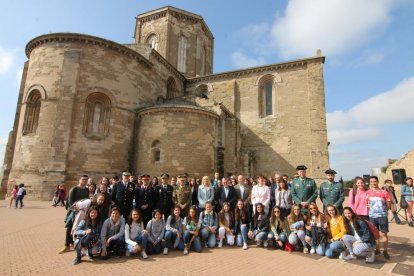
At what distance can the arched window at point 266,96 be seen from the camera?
74.5ft

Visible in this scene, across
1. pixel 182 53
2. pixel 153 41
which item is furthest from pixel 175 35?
pixel 153 41

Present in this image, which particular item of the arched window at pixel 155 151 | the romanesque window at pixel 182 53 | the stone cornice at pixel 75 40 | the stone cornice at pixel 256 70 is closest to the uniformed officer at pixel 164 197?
the arched window at pixel 155 151

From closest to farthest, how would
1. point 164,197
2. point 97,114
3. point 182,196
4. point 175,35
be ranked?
point 164,197 → point 182,196 → point 97,114 → point 175,35

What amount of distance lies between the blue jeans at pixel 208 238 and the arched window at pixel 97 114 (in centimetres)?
1228

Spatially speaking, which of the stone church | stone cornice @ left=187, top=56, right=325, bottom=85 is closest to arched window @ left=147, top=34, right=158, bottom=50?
stone cornice @ left=187, top=56, right=325, bottom=85

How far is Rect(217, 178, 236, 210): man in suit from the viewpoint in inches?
288

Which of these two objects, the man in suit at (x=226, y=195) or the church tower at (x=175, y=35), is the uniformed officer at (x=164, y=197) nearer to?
the man in suit at (x=226, y=195)

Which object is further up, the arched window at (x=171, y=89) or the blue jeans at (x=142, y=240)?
the arched window at (x=171, y=89)

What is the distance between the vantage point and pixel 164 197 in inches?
279

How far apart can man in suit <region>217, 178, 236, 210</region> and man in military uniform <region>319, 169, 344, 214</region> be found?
233 centimetres

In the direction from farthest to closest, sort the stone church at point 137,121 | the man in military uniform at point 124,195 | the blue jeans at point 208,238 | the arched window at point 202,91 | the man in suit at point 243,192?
the arched window at point 202,91 < the stone church at point 137,121 < the man in suit at point 243,192 < the man in military uniform at point 124,195 < the blue jeans at point 208,238

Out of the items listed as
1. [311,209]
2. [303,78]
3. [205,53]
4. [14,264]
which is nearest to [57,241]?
[14,264]

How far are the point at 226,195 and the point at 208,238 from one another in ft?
4.38

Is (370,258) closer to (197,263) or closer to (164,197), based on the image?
(197,263)
